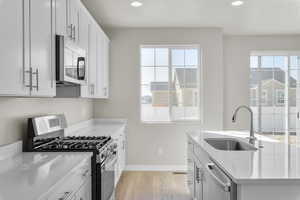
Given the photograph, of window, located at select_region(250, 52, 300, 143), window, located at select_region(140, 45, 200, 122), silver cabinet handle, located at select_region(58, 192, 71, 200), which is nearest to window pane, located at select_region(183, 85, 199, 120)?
window, located at select_region(140, 45, 200, 122)

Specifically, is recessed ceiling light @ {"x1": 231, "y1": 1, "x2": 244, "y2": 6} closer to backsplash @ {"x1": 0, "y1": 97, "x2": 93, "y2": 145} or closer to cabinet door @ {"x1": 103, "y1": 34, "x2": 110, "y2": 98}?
cabinet door @ {"x1": 103, "y1": 34, "x2": 110, "y2": 98}

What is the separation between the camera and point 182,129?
Result: 4.93 m

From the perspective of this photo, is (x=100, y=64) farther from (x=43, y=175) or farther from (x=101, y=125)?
(x=43, y=175)

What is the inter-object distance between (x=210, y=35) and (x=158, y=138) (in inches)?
84.4

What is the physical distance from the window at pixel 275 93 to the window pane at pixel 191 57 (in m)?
1.32

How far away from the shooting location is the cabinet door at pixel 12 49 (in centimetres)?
141

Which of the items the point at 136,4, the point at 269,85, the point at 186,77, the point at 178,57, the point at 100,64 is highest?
the point at 136,4

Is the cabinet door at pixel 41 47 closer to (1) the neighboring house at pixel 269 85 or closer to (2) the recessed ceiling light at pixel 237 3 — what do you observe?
(2) the recessed ceiling light at pixel 237 3

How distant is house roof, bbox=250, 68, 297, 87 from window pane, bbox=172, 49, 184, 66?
159cm

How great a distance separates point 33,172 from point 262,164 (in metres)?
1.43

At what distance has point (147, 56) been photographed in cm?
506

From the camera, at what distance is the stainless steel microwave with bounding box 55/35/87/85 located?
6.97ft

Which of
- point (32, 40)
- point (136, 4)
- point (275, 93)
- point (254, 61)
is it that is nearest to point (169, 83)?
point (136, 4)

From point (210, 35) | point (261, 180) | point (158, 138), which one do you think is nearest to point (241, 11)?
point (210, 35)
